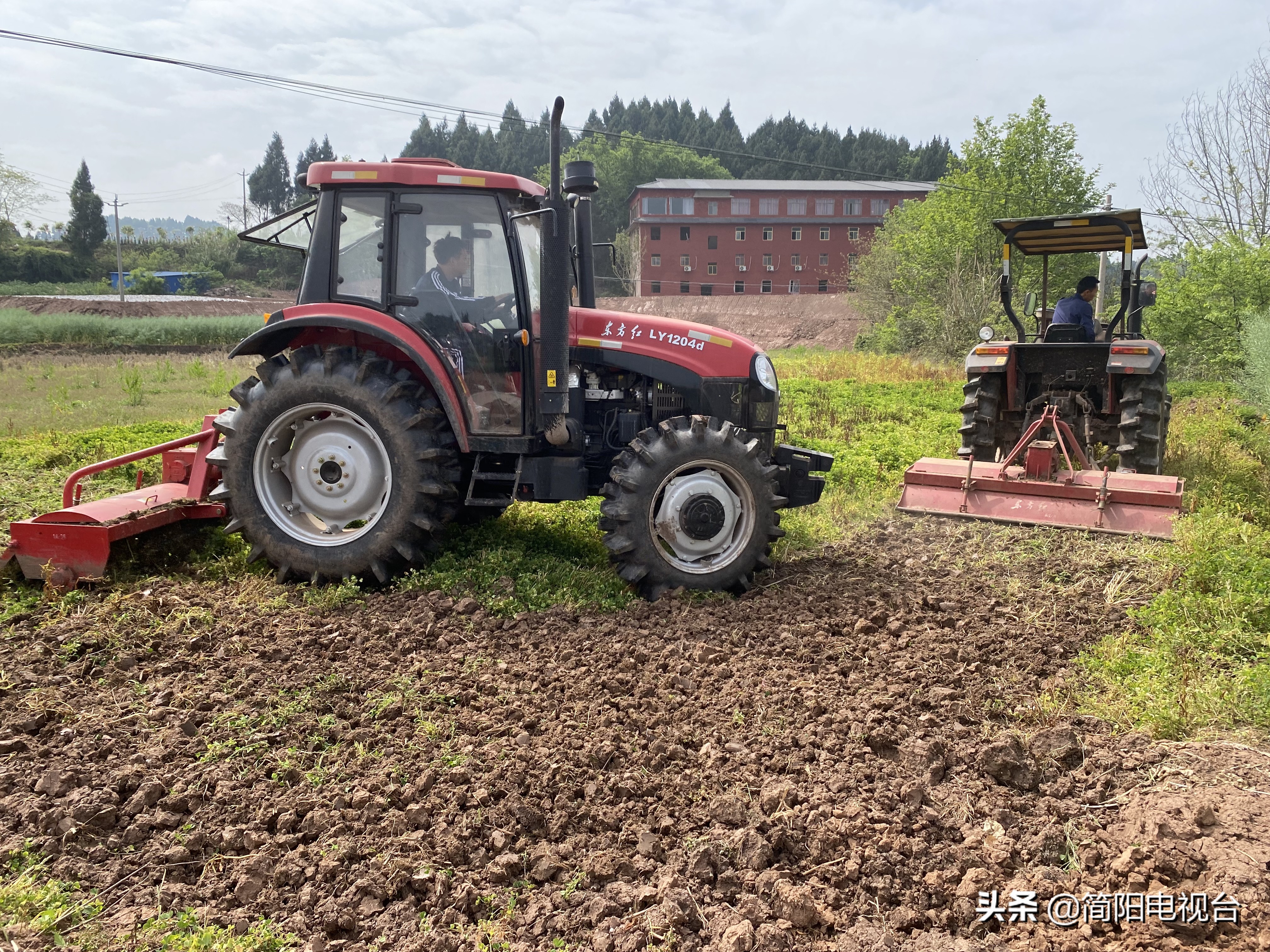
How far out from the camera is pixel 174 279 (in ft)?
194

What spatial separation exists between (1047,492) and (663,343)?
333 cm

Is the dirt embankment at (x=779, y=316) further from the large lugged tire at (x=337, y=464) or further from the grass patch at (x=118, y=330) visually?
the large lugged tire at (x=337, y=464)

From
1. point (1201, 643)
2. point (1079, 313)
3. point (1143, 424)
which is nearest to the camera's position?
point (1201, 643)

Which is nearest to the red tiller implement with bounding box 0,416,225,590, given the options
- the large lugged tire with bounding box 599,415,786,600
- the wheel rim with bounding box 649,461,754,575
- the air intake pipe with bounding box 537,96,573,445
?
the air intake pipe with bounding box 537,96,573,445

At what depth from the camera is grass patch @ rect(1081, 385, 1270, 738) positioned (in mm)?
3533

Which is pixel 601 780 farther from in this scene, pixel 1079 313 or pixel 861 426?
pixel 861 426

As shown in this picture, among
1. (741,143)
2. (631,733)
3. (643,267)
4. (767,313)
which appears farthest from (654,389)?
(741,143)

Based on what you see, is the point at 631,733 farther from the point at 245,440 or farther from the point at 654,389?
the point at 245,440

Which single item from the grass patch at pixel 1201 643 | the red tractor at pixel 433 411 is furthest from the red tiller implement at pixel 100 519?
the grass patch at pixel 1201 643

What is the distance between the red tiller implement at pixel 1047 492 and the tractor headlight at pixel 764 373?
209cm

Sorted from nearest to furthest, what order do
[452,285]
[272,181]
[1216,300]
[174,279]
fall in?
1. [452,285]
2. [1216,300]
3. [174,279]
4. [272,181]

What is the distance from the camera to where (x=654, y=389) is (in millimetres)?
5625

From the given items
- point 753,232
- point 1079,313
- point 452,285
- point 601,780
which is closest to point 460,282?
point 452,285

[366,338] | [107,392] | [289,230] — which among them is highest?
[289,230]
